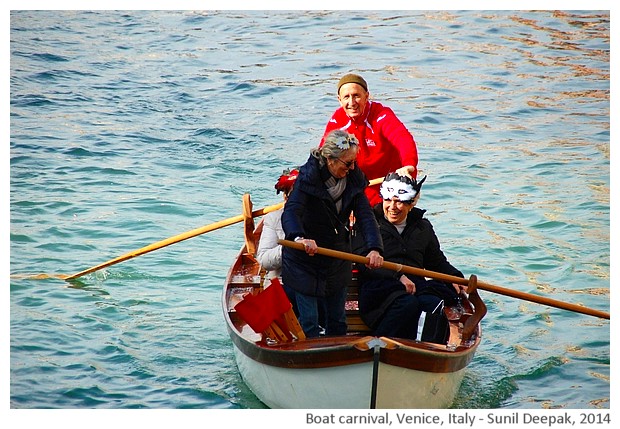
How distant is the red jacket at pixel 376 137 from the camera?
247 inches

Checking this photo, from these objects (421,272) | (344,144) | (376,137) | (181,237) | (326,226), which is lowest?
(181,237)

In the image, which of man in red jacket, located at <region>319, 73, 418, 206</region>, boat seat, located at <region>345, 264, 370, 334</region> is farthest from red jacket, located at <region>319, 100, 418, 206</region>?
boat seat, located at <region>345, 264, 370, 334</region>

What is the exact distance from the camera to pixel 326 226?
5.21m

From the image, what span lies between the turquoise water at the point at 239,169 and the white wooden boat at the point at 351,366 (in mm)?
468

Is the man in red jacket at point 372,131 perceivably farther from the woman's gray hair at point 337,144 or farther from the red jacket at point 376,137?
the woman's gray hair at point 337,144

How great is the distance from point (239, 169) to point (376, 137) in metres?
4.65

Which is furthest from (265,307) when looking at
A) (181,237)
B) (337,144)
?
(181,237)

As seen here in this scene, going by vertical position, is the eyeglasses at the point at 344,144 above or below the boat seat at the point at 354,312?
A: above

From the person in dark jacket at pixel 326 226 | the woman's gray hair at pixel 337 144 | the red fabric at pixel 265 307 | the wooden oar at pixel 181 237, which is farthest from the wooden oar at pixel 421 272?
the wooden oar at pixel 181 237

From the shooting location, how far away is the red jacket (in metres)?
6.27

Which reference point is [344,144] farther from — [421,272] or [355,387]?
[355,387]

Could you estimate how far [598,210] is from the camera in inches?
388

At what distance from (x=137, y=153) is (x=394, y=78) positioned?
4469 millimetres

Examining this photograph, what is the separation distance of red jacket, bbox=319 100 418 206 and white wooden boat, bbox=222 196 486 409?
1.04 meters
